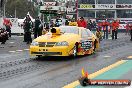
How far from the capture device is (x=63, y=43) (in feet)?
54.0

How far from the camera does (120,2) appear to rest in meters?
66.8

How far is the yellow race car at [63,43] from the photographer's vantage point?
1627 centimetres

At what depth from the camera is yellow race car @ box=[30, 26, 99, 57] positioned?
1627 centimetres

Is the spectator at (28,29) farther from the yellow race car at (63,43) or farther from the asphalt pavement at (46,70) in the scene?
the asphalt pavement at (46,70)

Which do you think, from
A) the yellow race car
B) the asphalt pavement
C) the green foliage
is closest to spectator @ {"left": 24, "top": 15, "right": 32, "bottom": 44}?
the yellow race car

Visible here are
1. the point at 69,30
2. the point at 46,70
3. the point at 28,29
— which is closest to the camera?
the point at 46,70

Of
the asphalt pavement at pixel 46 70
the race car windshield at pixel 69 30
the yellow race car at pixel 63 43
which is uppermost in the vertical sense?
the race car windshield at pixel 69 30

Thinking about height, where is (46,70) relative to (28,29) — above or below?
below

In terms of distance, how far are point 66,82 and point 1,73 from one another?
2474mm

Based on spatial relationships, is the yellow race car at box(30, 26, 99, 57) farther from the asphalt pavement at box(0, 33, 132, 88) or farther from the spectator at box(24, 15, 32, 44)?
the spectator at box(24, 15, 32, 44)

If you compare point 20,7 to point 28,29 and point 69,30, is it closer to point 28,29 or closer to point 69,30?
point 28,29

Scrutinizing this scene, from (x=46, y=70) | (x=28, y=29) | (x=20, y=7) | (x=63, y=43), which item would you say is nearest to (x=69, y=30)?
(x=63, y=43)

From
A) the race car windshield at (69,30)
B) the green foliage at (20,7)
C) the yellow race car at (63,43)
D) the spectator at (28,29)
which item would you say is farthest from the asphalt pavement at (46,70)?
the green foliage at (20,7)

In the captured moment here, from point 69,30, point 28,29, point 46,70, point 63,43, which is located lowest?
point 46,70
